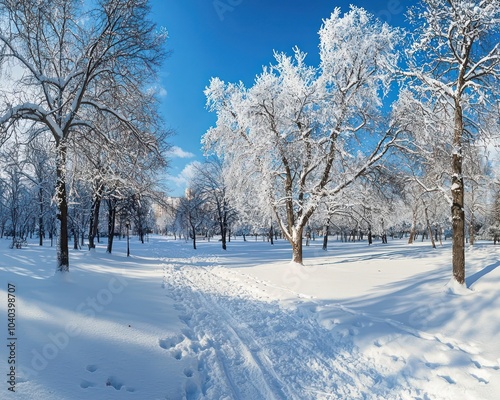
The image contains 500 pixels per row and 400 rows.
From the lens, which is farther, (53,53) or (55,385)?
(53,53)

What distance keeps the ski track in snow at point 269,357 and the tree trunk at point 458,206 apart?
5015 mm

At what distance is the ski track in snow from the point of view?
12.9 ft

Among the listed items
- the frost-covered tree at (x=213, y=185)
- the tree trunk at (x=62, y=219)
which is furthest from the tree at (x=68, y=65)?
the frost-covered tree at (x=213, y=185)

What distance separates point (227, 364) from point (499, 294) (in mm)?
7859

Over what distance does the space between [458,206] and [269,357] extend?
7690mm

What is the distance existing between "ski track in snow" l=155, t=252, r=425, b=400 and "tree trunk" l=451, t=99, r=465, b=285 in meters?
5.02

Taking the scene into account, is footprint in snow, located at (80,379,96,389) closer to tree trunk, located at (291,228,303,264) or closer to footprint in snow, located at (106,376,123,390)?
footprint in snow, located at (106,376,123,390)

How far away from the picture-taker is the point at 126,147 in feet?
30.3

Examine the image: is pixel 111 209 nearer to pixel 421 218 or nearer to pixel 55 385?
pixel 55 385

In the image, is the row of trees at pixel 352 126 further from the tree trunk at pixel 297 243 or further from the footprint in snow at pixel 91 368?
the footprint in snow at pixel 91 368

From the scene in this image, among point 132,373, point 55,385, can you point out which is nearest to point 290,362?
point 132,373

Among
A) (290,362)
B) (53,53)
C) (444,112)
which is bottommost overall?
(290,362)

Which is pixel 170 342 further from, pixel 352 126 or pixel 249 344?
pixel 352 126

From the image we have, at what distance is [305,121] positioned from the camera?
1398 cm
